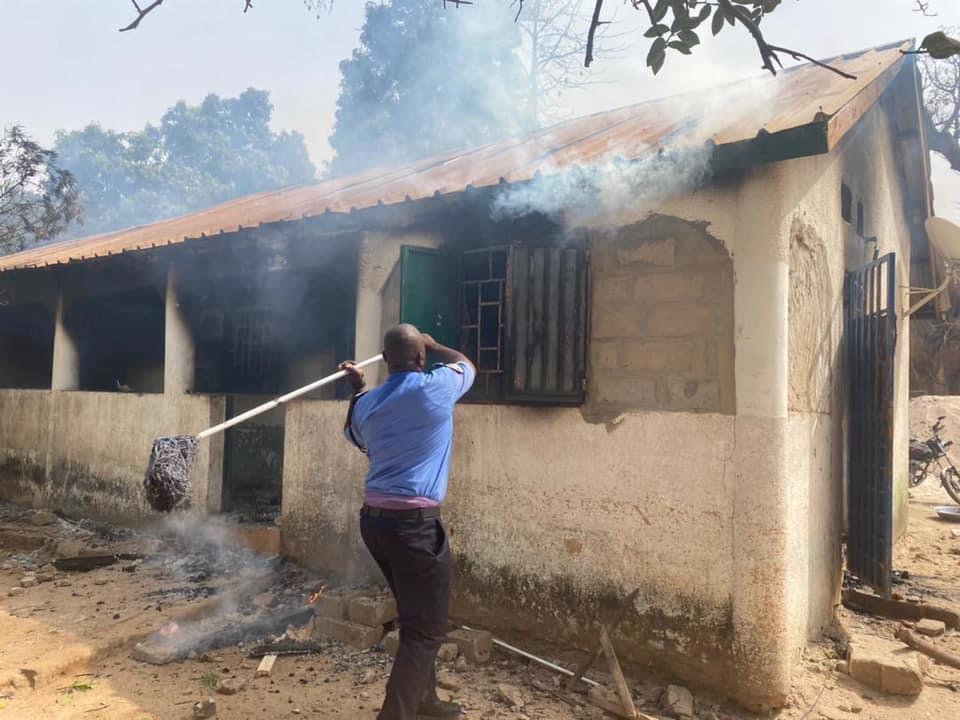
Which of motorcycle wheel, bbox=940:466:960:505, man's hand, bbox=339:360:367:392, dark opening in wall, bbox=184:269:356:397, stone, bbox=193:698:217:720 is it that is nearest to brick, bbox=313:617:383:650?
stone, bbox=193:698:217:720

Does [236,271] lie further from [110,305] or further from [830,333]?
[830,333]

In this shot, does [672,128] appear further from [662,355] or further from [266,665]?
[266,665]

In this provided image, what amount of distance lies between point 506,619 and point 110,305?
7395 mm

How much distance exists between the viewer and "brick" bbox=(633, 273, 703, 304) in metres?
4.42

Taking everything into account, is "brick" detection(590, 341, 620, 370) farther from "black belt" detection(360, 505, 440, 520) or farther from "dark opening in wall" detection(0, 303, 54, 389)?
"dark opening in wall" detection(0, 303, 54, 389)

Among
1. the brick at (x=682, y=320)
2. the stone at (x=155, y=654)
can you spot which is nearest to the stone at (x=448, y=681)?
the stone at (x=155, y=654)

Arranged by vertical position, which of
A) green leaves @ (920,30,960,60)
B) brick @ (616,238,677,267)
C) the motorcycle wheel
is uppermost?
green leaves @ (920,30,960,60)

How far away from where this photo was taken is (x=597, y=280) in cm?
483

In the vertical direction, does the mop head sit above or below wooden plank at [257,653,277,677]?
above

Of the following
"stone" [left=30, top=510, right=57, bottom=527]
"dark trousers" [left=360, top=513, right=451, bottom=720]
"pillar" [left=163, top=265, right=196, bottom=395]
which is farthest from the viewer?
"stone" [left=30, top=510, right=57, bottom=527]

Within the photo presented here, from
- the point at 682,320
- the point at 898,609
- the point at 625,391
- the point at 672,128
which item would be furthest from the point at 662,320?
the point at 898,609

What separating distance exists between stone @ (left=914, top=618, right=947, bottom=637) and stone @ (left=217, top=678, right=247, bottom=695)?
17.0 ft

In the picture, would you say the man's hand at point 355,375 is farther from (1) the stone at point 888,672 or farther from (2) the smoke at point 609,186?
(1) the stone at point 888,672

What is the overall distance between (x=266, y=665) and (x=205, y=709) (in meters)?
0.67
